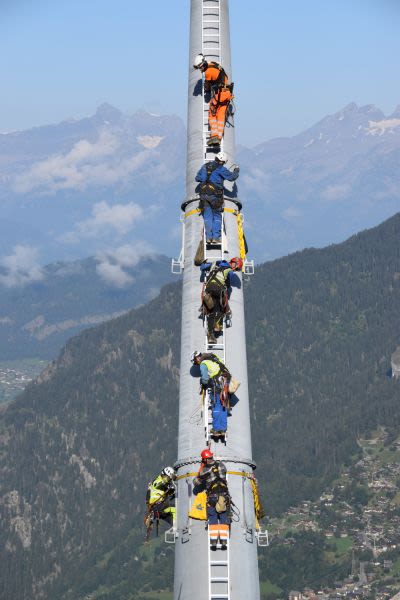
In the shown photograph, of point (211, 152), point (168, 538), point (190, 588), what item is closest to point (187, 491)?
point (168, 538)

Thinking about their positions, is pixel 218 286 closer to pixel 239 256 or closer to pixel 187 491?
pixel 239 256

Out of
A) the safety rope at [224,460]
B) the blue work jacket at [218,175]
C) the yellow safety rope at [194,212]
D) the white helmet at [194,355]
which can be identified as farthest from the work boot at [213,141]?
the safety rope at [224,460]

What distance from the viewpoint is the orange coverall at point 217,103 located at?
72625 millimetres

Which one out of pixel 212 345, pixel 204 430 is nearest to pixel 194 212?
pixel 212 345

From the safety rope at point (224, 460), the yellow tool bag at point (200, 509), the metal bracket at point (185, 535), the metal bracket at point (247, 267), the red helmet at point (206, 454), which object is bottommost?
the metal bracket at point (185, 535)

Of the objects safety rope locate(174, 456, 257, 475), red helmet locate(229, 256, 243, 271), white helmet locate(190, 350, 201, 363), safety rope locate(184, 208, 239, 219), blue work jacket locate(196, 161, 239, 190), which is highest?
blue work jacket locate(196, 161, 239, 190)

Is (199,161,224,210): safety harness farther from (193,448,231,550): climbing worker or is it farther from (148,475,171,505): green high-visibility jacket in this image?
(193,448,231,550): climbing worker

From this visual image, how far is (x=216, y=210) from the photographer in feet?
217

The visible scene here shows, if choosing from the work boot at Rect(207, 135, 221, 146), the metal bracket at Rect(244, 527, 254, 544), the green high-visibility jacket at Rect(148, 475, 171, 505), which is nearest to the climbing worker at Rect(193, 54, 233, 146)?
the work boot at Rect(207, 135, 221, 146)

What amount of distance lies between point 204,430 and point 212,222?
13.1 m

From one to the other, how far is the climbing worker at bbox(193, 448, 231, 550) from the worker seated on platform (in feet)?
8.44

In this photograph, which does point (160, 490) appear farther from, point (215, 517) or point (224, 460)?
point (215, 517)

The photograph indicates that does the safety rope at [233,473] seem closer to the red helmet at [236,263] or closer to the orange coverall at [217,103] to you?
the red helmet at [236,263]

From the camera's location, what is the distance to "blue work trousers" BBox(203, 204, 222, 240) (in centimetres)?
6494
